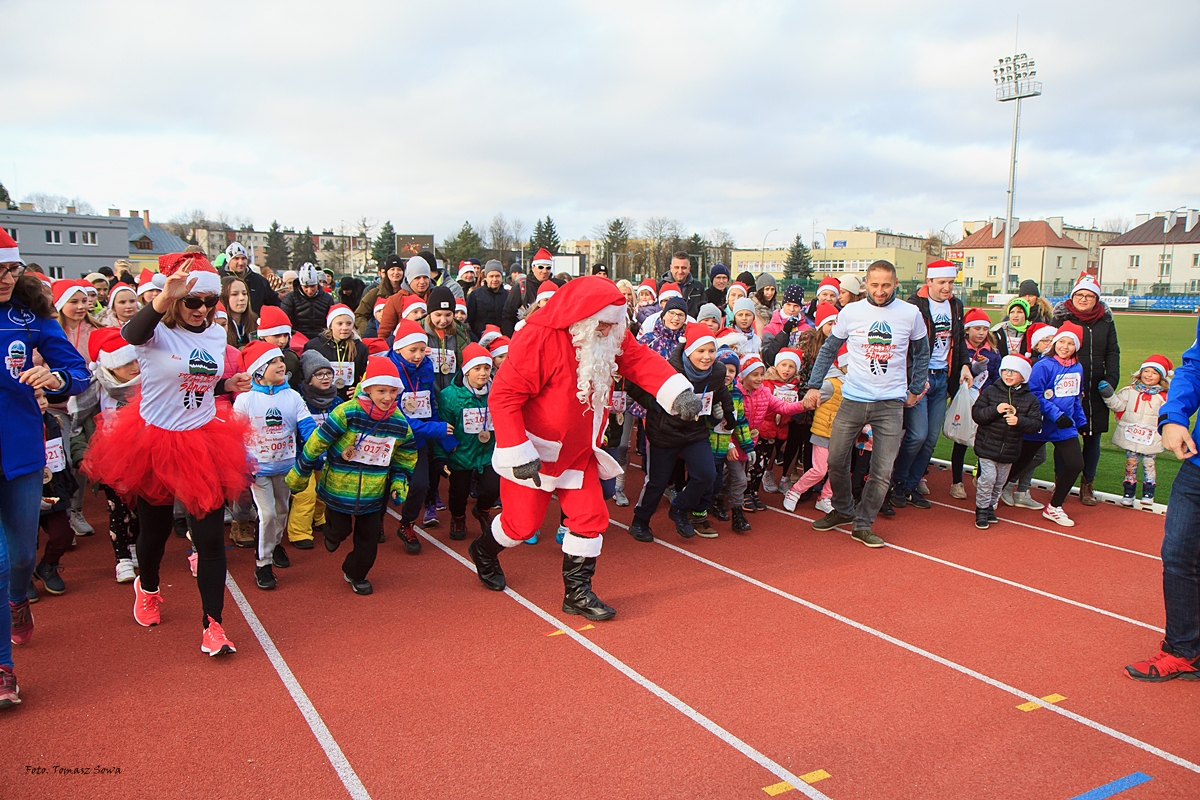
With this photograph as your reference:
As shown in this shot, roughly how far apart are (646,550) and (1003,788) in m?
3.46

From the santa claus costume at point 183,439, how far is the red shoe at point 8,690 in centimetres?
85

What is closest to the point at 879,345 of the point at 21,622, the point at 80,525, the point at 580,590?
the point at 580,590

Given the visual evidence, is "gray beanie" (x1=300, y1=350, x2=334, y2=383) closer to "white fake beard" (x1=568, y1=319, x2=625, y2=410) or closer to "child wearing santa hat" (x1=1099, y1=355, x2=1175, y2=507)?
"white fake beard" (x1=568, y1=319, x2=625, y2=410)

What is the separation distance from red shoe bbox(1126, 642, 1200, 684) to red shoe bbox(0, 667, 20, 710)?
227 inches

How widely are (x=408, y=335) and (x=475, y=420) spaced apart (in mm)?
863

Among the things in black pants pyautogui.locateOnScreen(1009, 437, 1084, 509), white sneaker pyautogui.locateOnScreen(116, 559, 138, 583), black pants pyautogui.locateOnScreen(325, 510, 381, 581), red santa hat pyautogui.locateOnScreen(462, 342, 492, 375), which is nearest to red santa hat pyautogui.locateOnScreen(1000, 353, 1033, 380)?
black pants pyautogui.locateOnScreen(1009, 437, 1084, 509)

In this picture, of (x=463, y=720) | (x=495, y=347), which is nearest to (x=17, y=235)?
(x=495, y=347)

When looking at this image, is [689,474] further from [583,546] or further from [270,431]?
[270,431]

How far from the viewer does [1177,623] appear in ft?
14.0

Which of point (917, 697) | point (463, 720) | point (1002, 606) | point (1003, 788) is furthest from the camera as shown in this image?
point (1002, 606)

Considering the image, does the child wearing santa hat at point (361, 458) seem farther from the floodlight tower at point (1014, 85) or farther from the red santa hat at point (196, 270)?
the floodlight tower at point (1014, 85)

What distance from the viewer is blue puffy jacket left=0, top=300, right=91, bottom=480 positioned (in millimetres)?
3777

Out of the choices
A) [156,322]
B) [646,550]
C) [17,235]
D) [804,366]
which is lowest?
[646,550]

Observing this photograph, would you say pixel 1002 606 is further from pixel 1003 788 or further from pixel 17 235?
pixel 17 235
